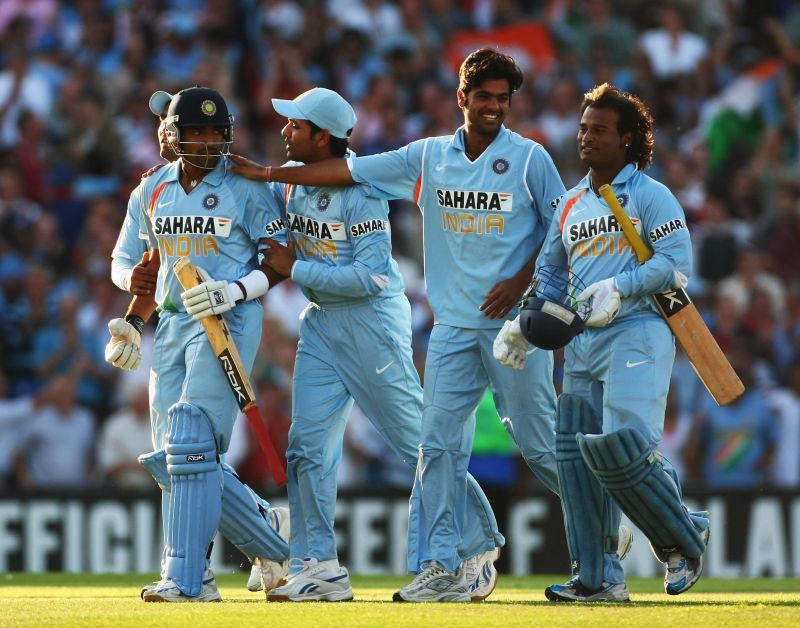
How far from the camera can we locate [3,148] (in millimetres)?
14820

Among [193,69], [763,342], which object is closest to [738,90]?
[763,342]

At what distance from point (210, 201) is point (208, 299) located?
50 centimetres

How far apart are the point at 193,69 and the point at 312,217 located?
7956 millimetres

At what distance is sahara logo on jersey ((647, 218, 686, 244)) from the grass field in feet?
5.02

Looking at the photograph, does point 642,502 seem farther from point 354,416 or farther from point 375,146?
point 375,146

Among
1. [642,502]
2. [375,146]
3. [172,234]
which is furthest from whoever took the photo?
[375,146]

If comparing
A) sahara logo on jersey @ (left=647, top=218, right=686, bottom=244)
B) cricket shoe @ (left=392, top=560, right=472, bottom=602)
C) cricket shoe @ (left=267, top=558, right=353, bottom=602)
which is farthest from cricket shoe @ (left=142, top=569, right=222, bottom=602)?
sahara logo on jersey @ (left=647, top=218, right=686, bottom=244)

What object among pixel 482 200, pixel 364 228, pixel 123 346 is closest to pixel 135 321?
pixel 123 346

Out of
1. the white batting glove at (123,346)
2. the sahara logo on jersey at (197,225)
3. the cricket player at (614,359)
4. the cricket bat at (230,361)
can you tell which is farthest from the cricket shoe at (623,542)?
the white batting glove at (123,346)

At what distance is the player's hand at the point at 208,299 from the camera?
7121mm

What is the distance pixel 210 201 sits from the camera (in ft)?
24.2

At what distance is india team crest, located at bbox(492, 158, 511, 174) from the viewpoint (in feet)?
24.1

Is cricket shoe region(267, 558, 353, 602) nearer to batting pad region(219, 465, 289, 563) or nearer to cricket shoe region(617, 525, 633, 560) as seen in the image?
batting pad region(219, 465, 289, 563)

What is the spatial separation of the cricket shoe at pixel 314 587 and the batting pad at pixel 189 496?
0.45 meters
